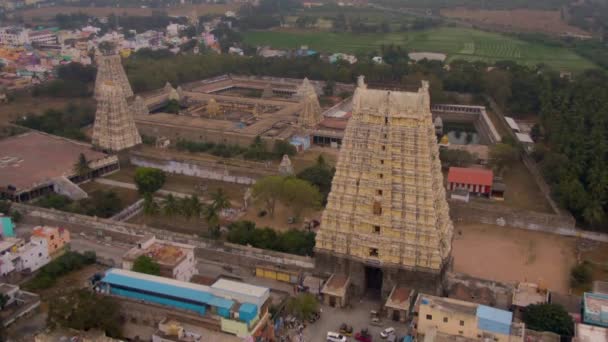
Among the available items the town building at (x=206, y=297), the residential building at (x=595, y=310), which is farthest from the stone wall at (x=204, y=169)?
the residential building at (x=595, y=310)

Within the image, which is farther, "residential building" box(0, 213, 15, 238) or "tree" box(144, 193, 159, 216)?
"tree" box(144, 193, 159, 216)

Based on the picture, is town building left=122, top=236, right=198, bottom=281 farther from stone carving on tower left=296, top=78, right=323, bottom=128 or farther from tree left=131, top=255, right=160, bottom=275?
stone carving on tower left=296, top=78, right=323, bottom=128

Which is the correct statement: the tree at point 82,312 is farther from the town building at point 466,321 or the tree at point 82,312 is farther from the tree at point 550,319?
the tree at point 550,319

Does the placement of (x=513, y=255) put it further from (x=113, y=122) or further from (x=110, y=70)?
(x=110, y=70)

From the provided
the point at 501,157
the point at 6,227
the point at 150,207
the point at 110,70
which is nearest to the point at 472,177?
the point at 501,157

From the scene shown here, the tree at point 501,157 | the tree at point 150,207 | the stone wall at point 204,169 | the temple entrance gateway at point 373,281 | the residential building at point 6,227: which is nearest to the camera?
the temple entrance gateway at point 373,281

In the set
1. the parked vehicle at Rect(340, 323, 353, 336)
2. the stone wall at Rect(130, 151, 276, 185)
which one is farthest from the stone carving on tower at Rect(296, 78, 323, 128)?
the parked vehicle at Rect(340, 323, 353, 336)
